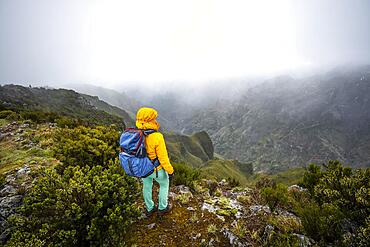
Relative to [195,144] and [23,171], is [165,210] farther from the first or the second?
[195,144]

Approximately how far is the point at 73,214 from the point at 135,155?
1.69 m

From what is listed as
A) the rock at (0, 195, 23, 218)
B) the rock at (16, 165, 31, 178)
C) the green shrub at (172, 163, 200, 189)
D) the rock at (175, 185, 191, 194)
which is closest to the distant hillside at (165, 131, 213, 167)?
the green shrub at (172, 163, 200, 189)

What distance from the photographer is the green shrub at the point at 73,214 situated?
390cm

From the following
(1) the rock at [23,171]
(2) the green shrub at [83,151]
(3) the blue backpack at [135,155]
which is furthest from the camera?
(1) the rock at [23,171]

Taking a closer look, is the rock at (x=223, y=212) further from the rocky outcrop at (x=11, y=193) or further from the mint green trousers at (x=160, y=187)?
the rocky outcrop at (x=11, y=193)

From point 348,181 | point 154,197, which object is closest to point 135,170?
point 154,197

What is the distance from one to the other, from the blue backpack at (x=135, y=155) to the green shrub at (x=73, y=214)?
0.62 m

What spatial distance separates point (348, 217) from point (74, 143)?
7.51 m

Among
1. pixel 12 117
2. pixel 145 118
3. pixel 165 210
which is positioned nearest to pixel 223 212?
pixel 165 210

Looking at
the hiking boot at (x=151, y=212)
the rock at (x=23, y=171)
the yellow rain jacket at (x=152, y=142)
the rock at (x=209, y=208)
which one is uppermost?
the yellow rain jacket at (x=152, y=142)

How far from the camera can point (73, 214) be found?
4184 millimetres

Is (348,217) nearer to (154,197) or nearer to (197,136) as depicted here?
(154,197)

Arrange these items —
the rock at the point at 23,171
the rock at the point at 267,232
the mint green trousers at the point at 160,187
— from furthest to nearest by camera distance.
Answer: the rock at the point at 23,171
the mint green trousers at the point at 160,187
the rock at the point at 267,232

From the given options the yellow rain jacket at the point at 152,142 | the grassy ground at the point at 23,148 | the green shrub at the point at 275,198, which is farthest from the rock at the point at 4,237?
the green shrub at the point at 275,198
